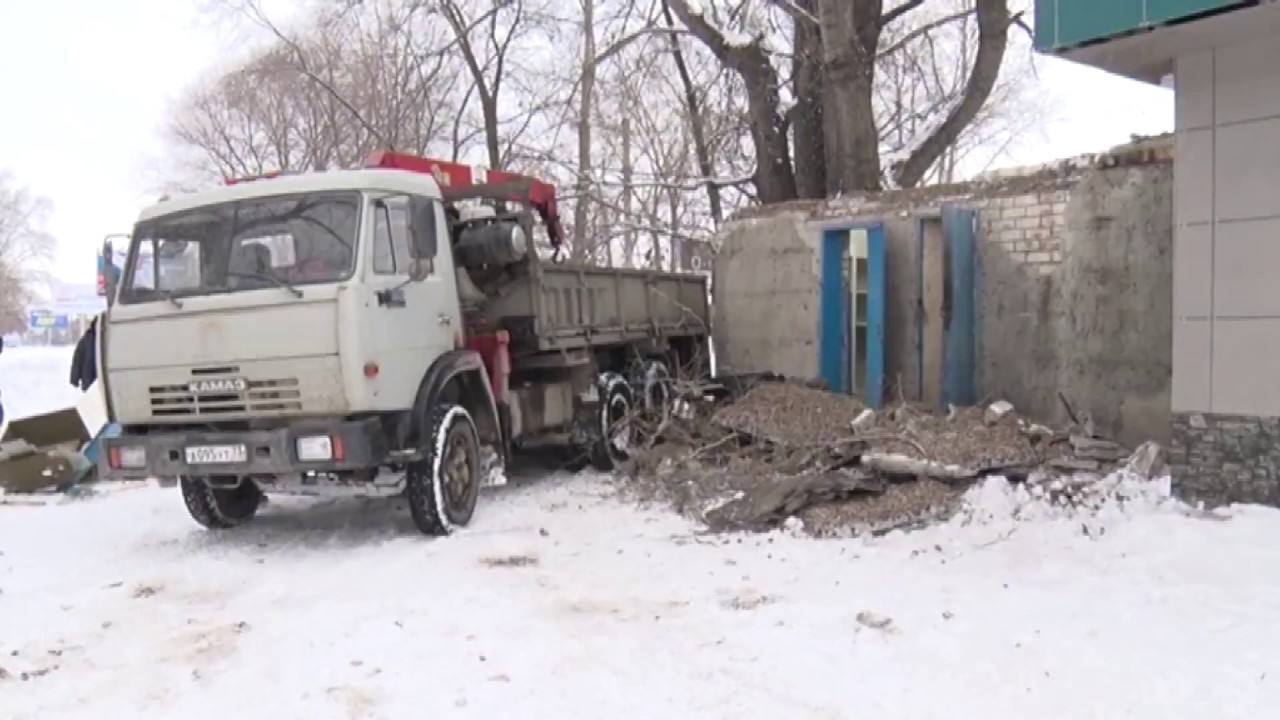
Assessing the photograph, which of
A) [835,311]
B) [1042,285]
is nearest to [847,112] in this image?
[835,311]

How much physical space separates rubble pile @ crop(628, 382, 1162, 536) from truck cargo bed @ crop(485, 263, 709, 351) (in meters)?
1.32

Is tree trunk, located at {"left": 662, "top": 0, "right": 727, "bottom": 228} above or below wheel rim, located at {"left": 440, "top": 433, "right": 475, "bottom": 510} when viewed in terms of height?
above

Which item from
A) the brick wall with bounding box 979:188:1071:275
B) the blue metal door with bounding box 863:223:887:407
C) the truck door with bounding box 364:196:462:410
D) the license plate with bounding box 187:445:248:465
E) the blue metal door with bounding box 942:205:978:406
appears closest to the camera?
the license plate with bounding box 187:445:248:465

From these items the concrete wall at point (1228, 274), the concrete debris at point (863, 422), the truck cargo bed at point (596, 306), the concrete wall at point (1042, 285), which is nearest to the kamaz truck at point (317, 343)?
the truck cargo bed at point (596, 306)

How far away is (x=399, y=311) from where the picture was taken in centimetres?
691

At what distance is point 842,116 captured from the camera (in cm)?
1261

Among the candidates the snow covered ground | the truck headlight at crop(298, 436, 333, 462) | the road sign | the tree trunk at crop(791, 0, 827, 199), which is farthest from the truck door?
the road sign

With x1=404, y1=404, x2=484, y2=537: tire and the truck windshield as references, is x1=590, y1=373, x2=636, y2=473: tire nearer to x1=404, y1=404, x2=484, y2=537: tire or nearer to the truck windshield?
x1=404, y1=404, x2=484, y2=537: tire

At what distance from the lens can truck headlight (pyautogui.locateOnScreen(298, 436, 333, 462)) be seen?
20.9 ft

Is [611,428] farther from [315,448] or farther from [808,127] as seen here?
[808,127]

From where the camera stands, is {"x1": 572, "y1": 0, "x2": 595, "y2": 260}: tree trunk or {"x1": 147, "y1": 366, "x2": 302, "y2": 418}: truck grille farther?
{"x1": 572, "y1": 0, "x2": 595, "y2": 260}: tree trunk

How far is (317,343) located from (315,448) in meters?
0.66

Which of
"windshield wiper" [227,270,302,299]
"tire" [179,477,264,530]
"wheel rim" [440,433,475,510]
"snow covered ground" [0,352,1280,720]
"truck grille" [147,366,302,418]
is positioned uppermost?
"windshield wiper" [227,270,302,299]

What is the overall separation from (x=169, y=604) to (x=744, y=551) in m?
3.35
